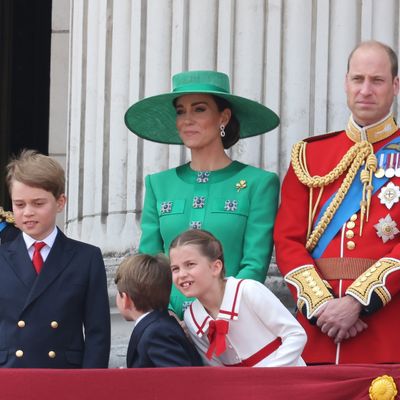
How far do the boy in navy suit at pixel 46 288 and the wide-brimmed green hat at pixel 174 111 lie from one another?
703 millimetres

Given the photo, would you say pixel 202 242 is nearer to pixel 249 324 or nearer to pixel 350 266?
pixel 249 324

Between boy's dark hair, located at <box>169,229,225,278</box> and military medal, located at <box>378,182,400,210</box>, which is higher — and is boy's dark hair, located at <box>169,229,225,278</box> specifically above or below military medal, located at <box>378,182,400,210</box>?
below

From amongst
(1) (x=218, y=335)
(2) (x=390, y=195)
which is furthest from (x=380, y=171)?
(1) (x=218, y=335)

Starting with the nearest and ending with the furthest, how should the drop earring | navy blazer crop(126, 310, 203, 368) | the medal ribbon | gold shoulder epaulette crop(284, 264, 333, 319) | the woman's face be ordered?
1. navy blazer crop(126, 310, 203, 368)
2. gold shoulder epaulette crop(284, 264, 333, 319)
3. the woman's face
4. the drop earring
5. the medal ribbon

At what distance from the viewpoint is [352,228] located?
5762 millimetres

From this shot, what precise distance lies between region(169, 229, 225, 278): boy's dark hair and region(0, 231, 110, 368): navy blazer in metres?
0.33

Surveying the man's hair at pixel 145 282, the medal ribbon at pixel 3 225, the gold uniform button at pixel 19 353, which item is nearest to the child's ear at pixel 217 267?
the man's hair at pixel 145 282

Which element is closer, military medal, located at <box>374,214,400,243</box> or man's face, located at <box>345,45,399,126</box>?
military medal, located at <box>374,214,400,243</box>

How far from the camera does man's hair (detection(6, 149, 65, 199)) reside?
5625mm

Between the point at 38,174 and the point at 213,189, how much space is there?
0.75 m

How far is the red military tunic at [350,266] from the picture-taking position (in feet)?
18.3

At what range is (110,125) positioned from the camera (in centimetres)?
725

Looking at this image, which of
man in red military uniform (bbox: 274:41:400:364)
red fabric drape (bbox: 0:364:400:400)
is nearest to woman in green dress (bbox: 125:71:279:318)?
man in red military uniform (bbox: 274:41:400:364)

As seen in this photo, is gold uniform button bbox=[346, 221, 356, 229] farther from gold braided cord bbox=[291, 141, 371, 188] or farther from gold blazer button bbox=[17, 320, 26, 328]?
gold blazer button bbox=[17, 320, 26, 328]
